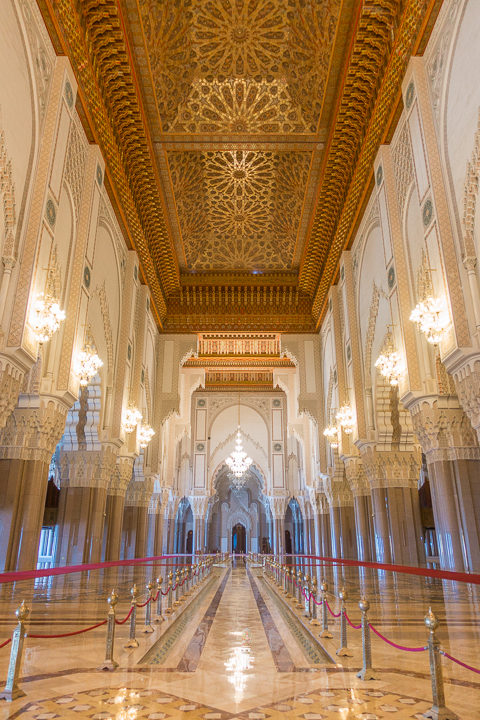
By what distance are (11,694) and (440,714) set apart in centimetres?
166

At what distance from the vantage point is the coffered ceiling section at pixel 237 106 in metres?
7.50

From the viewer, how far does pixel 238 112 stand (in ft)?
29.1

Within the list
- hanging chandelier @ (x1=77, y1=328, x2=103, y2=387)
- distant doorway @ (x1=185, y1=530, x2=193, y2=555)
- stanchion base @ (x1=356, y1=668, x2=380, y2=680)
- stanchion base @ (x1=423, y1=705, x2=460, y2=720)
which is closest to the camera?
stanchion base @ (x1=423, y1=705, x2=460, y2=720)

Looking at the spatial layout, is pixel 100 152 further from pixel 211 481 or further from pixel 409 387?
pixel 211 481

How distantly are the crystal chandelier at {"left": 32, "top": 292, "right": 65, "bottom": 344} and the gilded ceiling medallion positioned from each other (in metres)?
5.29

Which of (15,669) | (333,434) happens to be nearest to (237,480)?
(333,434)

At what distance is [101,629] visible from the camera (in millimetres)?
3539

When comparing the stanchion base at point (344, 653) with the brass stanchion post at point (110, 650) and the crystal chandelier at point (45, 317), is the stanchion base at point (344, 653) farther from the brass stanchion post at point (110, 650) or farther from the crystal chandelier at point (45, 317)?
the crystal chandelier at point (45, 317)

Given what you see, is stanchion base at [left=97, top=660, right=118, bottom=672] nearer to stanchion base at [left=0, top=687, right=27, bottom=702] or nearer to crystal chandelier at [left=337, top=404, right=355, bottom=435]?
stanchion base at [left=0, top=687, right=27, bottom=702]

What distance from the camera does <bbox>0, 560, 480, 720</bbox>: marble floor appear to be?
6.55 ft

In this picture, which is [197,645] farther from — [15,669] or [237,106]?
[237,106]

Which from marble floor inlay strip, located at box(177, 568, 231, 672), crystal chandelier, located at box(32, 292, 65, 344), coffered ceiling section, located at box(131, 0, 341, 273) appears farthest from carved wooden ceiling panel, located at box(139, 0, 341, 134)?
marble floor inlay strip, located at box(177, 568, 231, 672)

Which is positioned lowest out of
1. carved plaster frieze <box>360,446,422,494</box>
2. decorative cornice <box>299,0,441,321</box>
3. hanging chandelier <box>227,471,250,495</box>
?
carved plaster frieze <box>360,446,422,494</box>

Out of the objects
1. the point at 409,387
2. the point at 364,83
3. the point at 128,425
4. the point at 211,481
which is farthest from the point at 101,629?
the point at 211,481
